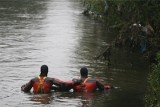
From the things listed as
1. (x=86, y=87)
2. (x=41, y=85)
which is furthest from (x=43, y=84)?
(x=86, y=87)

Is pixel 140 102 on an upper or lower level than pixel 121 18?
lower

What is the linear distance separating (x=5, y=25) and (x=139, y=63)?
1878 cm

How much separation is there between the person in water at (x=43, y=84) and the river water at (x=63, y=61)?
28cm

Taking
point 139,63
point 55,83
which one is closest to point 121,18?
point 139,63

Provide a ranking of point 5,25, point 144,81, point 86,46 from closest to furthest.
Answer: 1. point 144,81
2. point 86,46
3. point 5,25

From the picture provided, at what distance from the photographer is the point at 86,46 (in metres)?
29.8

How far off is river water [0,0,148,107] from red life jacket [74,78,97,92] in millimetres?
254

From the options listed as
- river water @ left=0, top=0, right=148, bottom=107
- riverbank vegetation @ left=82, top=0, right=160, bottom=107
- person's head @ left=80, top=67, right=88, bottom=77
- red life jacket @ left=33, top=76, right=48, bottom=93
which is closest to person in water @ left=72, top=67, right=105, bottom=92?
person's head @ left=80, top=67, right=88, bottom=77

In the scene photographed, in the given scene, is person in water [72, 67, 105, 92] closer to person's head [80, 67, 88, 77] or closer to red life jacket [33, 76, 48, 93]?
person's head [80, 67, 88, 77]

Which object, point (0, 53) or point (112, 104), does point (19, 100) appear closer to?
point (112, 104)

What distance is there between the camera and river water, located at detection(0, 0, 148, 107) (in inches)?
660

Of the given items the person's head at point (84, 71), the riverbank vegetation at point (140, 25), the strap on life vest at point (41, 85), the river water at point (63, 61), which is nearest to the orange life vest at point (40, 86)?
the strap on life vest at point (41, 85)

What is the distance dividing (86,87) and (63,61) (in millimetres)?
7477

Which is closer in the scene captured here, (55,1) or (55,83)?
(55,83)
